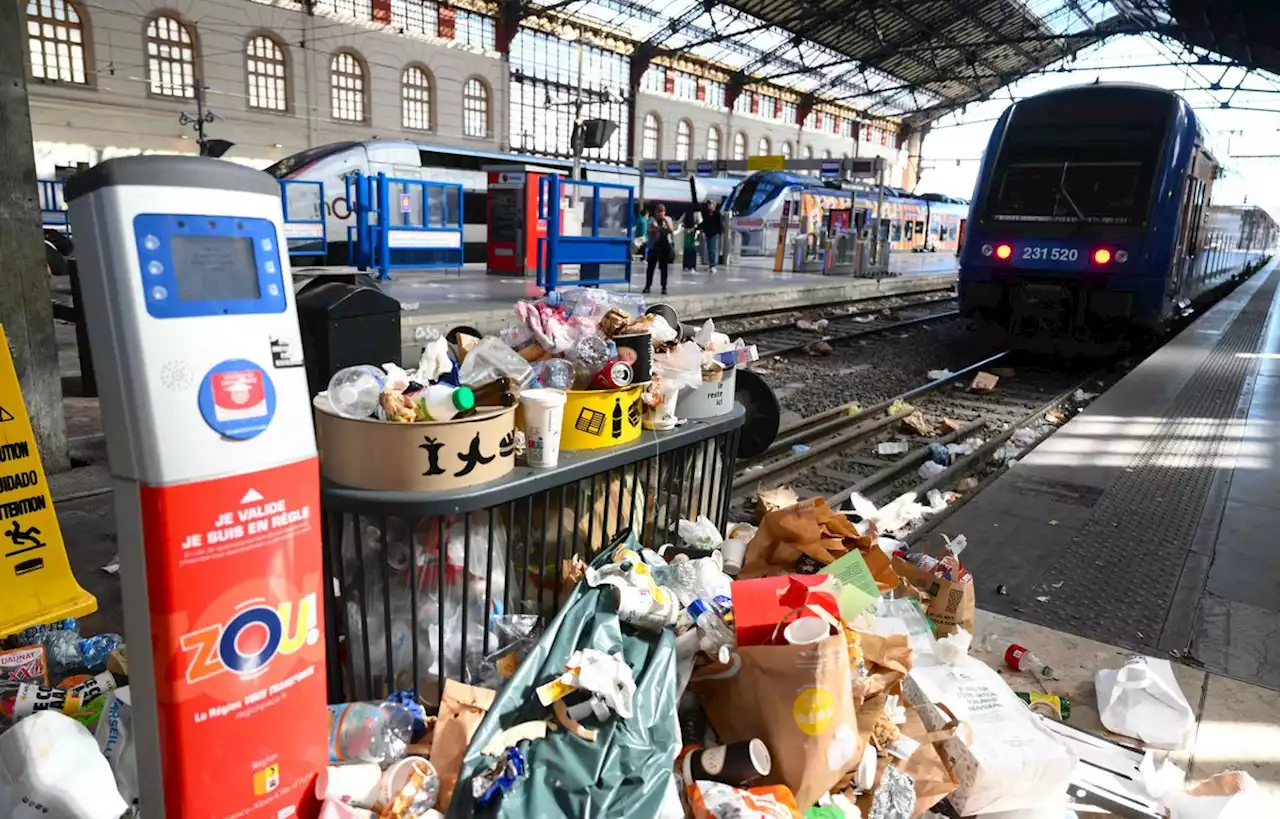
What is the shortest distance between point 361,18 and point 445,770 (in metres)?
30.3

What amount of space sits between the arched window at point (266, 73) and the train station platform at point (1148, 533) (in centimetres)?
2578

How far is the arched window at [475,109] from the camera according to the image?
105 feet

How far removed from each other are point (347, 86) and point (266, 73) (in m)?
2.79

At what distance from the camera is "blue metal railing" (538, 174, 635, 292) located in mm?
11406

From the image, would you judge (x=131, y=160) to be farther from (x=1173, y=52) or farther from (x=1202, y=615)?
(x=1173, y=52)

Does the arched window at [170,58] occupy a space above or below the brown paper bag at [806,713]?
above

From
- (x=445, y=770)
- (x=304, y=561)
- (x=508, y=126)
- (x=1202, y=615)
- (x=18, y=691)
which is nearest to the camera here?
(x=304, y=561)

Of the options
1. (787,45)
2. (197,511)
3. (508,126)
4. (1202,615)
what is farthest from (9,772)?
(787,45)

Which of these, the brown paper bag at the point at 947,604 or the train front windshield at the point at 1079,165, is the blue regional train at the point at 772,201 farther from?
the brown paper bag at the point at 947,604

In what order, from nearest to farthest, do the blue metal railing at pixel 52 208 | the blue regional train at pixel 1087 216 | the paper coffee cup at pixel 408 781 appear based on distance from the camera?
the paper coffee cup at pixel 408 781, the blue regional train at pixel 1087 216, the blue metal railing at pixel 52 208

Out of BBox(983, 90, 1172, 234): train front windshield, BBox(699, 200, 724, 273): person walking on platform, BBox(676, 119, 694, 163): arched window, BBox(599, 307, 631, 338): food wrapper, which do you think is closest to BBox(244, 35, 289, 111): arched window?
BBox(699, 200, 724, 273): person walking on platform

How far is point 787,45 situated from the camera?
3928cm

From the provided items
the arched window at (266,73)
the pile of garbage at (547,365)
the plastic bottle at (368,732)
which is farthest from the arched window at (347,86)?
the plastic bottle at (368,732)

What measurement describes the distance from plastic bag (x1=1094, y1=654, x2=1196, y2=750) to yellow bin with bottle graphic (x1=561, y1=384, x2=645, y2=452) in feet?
5.69
